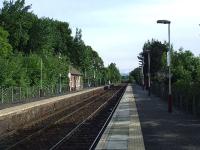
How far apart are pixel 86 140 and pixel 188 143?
4826 mm

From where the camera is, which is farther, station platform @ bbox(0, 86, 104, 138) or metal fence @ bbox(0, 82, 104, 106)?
metal fence @ bbox(0, 82, 104, 106)

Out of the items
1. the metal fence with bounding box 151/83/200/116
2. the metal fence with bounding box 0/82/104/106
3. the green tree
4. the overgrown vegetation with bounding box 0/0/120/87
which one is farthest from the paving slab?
the green tree

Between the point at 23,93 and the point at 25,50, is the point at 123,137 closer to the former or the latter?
the point at 23,93

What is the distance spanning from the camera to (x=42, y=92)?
67938mm

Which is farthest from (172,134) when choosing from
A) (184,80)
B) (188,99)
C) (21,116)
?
(184,80)

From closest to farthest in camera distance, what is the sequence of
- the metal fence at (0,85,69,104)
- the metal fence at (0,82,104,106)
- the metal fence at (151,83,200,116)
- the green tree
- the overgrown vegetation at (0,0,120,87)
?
1. the metal fence at (151,83,200,116)
2. the metal fence at (0,82,104,106)
3. the metal fence at (0,85,69,104)
4. the overgrown vegetation at (0,0,120,87)
5. the green tree

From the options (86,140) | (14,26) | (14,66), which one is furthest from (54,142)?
(14,26)

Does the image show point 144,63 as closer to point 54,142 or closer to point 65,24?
point 65,24

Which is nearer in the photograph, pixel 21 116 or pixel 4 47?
pixel 21 116

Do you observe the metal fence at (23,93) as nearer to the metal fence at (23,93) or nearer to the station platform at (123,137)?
the metal fence at (23,93)

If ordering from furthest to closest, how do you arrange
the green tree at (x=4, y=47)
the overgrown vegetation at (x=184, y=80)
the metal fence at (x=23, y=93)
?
1. the green tree at (x=4, y=47)
2. the metal fence at (x=23, y=93)
3. the overgrown vegetation at (x=184, y=80)

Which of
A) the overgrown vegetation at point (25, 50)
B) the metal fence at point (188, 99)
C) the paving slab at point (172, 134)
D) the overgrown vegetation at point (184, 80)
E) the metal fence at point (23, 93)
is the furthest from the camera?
the overgrown vegetation at point (25, 50)

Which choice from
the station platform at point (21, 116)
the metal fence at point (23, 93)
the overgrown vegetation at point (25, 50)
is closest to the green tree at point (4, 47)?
the overgrown vegetation at point (25, 50)

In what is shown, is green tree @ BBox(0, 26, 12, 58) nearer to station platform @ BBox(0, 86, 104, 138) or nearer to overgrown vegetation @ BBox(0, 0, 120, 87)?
overgrown vegetation @ BBox(0, 0, 120, 87)
